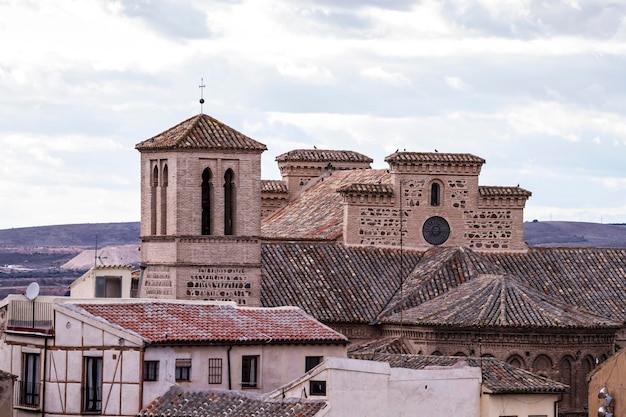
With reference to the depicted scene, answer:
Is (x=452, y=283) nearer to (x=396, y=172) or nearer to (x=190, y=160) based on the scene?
(x=396, y=172)

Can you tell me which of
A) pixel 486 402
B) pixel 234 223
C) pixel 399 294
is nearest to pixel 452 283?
pixel 399 294

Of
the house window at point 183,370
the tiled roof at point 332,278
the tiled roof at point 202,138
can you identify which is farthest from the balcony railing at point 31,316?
the tiled roof at point 332,278

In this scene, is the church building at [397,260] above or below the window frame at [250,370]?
above

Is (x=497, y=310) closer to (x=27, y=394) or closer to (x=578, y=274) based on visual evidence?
(x=578, y=274)

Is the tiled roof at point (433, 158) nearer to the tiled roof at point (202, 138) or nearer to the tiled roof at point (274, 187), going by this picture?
the tiled roof at point (202, 138)

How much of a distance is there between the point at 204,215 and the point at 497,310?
30.6ft

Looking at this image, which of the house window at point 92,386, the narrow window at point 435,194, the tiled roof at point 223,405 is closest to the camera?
the tiled roof at point 223,405

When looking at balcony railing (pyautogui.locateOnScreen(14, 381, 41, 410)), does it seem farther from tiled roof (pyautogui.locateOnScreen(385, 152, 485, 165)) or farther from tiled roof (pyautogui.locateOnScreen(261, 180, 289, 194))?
tiled roof (pyautogui.locateOnScreen(261, 180, 289, 194))

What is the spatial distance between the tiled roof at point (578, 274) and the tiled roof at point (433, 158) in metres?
3.21

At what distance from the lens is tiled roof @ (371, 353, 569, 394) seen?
6234 centimetres

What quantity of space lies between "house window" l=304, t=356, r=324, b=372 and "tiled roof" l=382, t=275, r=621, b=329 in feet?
28.6

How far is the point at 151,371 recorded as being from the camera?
2389 inches

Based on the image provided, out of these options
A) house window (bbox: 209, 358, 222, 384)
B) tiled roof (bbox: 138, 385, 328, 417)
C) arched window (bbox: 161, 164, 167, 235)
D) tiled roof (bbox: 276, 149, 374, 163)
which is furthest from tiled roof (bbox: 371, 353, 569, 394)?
tiled roof (bbox: 276, 149, 374, 163)

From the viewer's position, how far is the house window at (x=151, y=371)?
199 feet
